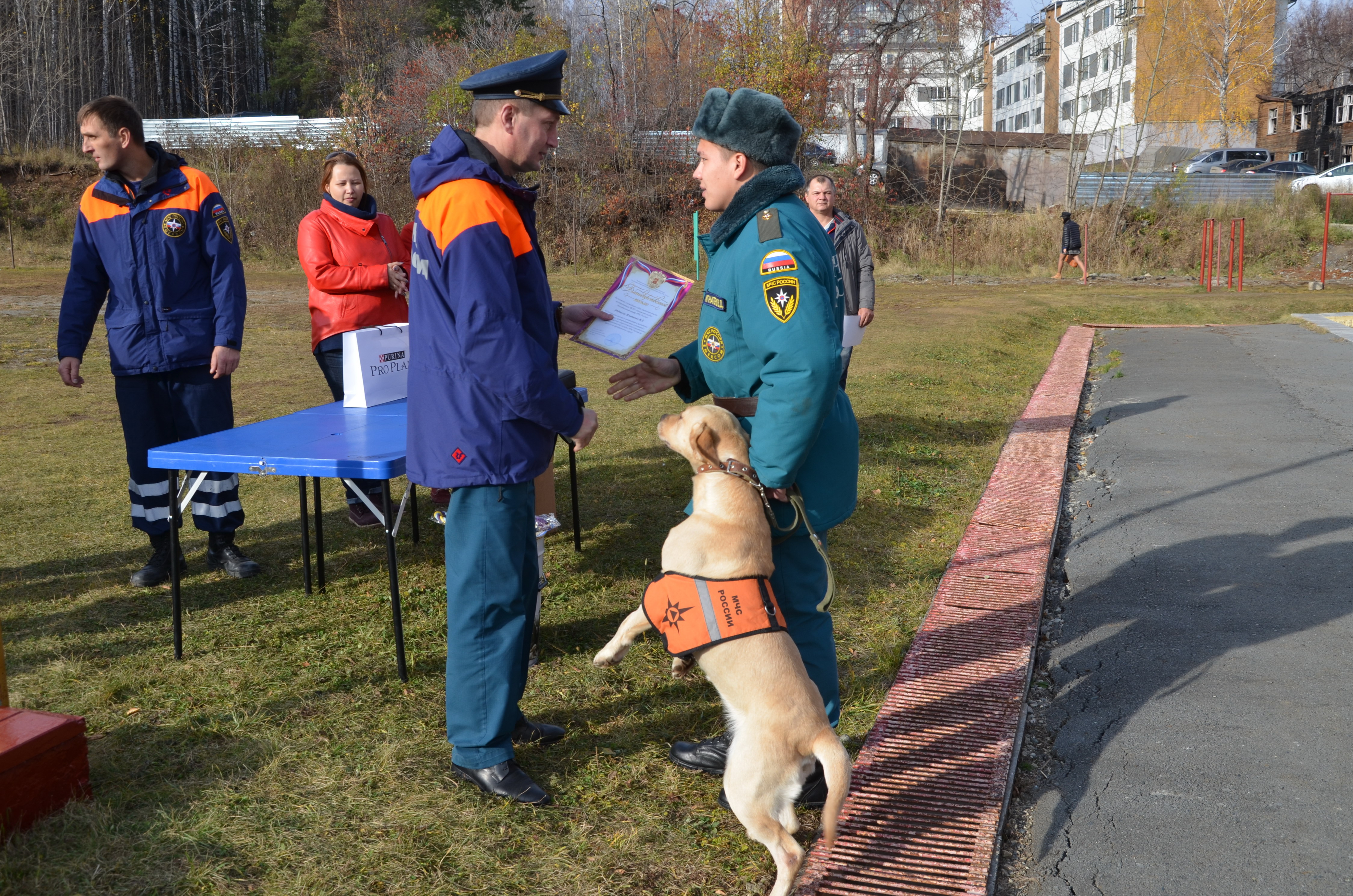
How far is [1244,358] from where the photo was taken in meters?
11.9

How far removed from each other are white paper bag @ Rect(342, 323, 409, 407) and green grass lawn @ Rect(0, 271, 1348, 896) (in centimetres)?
98

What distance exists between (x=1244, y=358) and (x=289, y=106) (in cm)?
5157

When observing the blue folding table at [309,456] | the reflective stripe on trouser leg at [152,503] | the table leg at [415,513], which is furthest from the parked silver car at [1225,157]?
the reflective stripe on trouser leg at [152,503]

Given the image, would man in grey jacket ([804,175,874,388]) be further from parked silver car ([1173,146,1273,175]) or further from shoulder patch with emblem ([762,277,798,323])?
parked silver car ([1173,146,1273,175])

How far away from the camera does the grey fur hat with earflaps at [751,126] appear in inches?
102

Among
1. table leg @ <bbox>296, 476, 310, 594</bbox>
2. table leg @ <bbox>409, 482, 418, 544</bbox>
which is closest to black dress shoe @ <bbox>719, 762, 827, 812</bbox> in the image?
table leg @ <bbox>296, 476, 310, 594</bbox>

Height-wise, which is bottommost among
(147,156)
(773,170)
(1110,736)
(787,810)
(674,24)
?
(1110,736)

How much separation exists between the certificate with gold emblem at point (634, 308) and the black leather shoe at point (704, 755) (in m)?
1.29

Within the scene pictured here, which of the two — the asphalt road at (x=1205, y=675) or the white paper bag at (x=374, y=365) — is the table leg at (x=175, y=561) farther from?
the asphalt road at (x=1205, y=675)

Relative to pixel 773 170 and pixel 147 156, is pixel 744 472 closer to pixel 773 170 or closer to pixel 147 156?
pixel 773 170

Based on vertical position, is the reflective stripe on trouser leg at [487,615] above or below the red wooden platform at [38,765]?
above

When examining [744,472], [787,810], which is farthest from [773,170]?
[787,810]

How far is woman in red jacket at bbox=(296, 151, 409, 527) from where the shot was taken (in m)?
5.37

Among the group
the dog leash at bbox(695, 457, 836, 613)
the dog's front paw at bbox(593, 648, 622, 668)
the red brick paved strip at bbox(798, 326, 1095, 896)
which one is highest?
the dog leash at bbox(695, 457, 836, 613)
